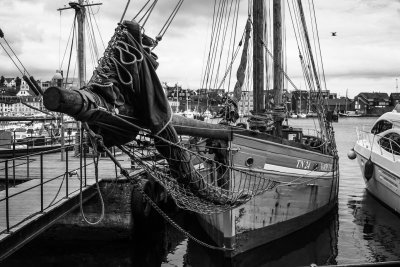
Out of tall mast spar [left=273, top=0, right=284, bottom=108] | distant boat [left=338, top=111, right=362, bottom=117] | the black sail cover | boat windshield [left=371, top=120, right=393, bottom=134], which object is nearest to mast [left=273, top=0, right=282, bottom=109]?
tall mast spar [left=273, top=0, right=284, bottom=108]

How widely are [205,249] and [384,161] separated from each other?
754 cm

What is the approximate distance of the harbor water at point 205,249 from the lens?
1169 cm

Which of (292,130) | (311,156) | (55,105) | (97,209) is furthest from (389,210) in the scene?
(55,105)

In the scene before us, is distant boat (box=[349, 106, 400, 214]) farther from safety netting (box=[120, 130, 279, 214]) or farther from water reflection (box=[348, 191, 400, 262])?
safety netting (box=[120, 130, 279, 214])

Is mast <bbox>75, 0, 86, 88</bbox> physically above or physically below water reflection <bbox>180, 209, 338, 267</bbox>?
above

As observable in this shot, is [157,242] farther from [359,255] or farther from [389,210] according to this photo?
[389,210]

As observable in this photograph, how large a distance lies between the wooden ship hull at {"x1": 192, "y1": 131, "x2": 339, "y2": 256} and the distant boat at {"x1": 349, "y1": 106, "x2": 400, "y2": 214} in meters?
2.99

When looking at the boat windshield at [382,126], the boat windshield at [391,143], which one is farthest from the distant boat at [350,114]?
the boat windshield at [391,143]

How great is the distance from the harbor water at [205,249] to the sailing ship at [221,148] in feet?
1.46

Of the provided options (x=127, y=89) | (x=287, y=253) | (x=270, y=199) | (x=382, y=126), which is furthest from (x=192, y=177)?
(x=382, y=126)

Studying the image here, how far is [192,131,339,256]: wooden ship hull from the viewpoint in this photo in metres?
11.4

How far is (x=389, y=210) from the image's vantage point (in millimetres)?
17750

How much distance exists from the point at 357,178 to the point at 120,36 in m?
24.1

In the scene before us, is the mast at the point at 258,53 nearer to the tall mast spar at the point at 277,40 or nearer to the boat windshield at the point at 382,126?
the tall mast spar at the point at 277,40
